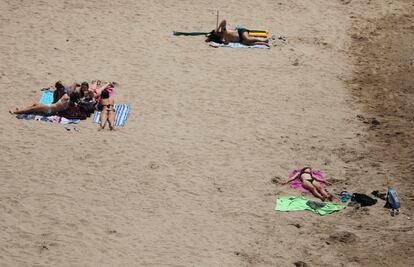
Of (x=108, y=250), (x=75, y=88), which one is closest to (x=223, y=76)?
(x=75, y=88)

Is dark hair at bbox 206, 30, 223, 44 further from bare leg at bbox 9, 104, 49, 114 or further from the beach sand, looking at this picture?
bare leg at bbox 9, 104, 49, 114

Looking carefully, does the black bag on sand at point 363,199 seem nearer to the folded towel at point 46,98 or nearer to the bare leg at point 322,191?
the bare leg at point 322,191

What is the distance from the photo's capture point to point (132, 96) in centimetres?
1895

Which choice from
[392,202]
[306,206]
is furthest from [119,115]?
[392,202]

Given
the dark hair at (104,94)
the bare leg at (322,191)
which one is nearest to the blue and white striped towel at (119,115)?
the dark hair at (104,94)

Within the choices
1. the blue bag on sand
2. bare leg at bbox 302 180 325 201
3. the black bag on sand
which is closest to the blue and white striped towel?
bare leg at bbox 302 180 325 201

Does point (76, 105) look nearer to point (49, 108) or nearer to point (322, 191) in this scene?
point (49, 108)

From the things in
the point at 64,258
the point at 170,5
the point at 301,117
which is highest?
the point at 170,5

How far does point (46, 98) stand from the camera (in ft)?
61.2

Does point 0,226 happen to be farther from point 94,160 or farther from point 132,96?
point 132,96

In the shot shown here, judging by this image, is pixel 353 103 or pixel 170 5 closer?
pixel 353 103

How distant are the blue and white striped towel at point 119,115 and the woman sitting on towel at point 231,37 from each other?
4.23 m

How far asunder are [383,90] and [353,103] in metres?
1.15

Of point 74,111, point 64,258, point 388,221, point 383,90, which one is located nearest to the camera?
point 64,258
